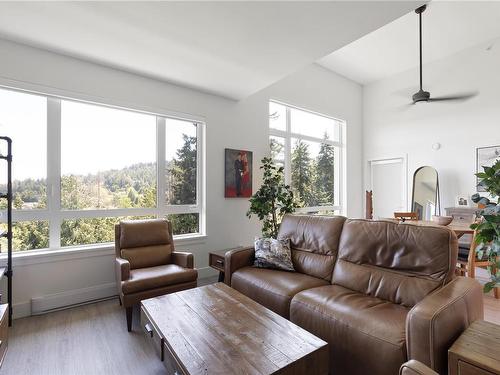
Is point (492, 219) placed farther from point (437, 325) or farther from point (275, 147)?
point (275, 147)

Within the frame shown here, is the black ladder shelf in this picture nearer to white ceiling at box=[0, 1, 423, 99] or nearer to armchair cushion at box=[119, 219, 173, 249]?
armchair cushion at box=[119, 219, 173, 249]

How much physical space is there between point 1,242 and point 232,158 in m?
2.91

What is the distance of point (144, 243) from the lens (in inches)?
121

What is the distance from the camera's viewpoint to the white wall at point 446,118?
4641 millimetres

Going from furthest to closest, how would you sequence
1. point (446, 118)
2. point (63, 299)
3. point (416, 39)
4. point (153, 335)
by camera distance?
point (446, 118) < point (416, 39) < point (63, 299) < point (153, 335)

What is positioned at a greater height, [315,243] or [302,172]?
[302,172]

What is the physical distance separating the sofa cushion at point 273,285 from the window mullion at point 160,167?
1.59 meters

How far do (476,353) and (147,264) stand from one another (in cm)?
283

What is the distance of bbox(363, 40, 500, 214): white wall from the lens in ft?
15.2

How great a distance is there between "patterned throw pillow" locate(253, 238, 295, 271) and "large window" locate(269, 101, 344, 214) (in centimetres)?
234

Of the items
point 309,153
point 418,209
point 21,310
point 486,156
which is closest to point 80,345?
point 21,310

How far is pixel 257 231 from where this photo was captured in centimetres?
456

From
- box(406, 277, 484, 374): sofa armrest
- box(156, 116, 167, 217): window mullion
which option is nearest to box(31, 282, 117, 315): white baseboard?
box(156, 116, 167, 217): window mullion

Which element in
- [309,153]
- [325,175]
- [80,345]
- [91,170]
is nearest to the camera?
[80,345]
